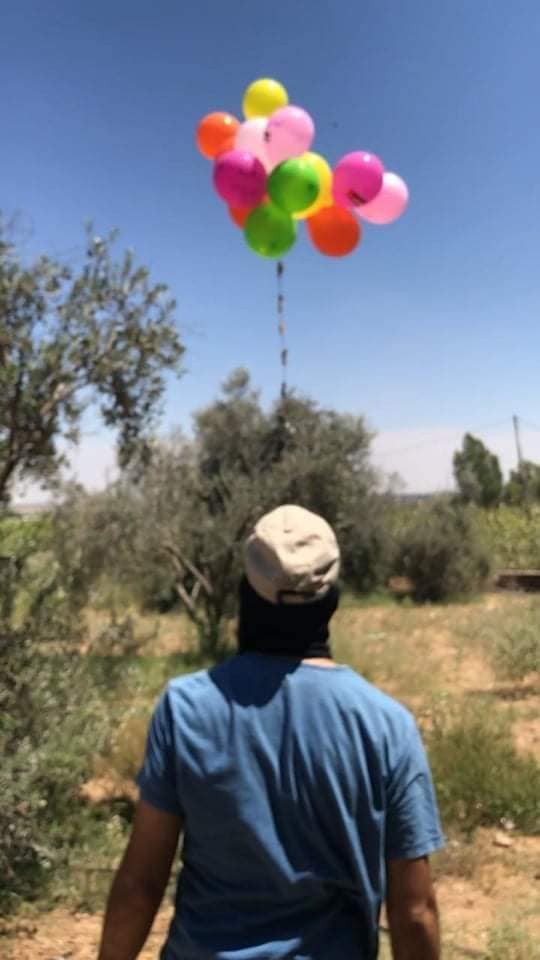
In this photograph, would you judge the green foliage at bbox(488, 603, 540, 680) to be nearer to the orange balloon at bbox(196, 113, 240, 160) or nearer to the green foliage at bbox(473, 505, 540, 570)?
the orange balloon at bbox(196, 113, 240, 160)

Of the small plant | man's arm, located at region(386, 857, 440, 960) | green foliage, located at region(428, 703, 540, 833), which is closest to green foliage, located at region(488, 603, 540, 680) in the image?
the small plant

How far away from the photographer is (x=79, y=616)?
466cm

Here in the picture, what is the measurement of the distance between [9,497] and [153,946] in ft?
7.19

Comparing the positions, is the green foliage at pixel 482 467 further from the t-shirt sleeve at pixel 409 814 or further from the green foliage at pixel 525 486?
the t-shirt sleeve at pixel 409 814

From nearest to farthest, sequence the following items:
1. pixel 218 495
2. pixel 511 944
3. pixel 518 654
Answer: pixel 511 944 < pixel 518 654 < pixel 218 495

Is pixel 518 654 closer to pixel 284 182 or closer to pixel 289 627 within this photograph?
pixel 284 182

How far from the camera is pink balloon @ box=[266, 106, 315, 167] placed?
13.2ft

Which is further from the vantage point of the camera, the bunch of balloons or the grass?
the bunch of balloons

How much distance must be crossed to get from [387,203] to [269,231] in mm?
670

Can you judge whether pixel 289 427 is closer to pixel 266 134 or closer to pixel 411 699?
pixel 411 699

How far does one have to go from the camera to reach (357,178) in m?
4.06

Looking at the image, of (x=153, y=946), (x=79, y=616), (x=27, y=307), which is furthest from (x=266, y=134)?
(x=153, y=946)

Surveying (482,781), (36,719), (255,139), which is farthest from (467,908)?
(255,139)

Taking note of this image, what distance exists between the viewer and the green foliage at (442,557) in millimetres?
17938
